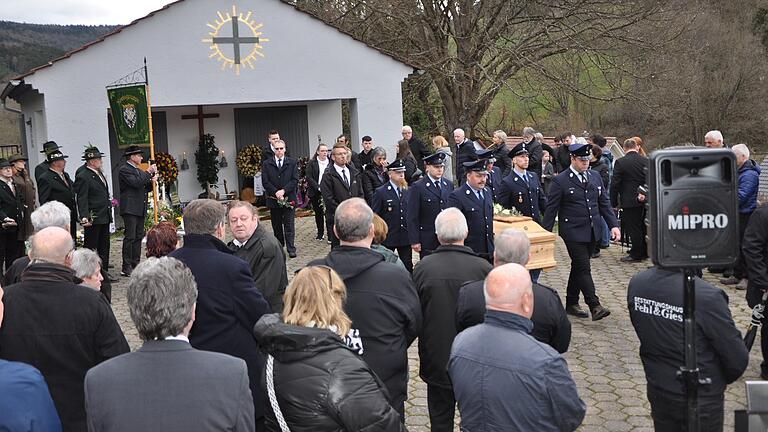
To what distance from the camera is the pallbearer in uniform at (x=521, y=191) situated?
10062mm

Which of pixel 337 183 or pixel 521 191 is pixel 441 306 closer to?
pixel 521 191

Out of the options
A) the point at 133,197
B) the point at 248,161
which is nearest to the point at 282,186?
the point at 133,197

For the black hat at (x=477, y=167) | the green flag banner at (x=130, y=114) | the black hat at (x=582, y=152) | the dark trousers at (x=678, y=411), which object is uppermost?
the green flag banner at (x=130, y=114)

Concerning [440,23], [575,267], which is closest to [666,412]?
[575,267]

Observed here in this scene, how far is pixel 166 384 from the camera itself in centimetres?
295

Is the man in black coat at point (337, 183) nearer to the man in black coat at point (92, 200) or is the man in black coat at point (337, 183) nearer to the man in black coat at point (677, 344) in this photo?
the man in black coat at point (92, 200)

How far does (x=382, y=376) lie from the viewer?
15.6ft

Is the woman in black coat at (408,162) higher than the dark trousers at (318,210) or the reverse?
higher

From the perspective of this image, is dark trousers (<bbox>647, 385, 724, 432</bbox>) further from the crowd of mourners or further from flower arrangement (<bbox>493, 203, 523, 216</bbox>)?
flower arrangement (<bbox>493, 203, 523, 216</bbox>)

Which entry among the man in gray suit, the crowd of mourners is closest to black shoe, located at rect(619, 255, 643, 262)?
the crowd of mourners

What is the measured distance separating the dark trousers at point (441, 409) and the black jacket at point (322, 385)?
194 cm

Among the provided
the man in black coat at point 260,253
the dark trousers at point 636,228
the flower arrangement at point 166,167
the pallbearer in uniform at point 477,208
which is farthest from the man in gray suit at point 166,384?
the flower arrangement at point 166,167

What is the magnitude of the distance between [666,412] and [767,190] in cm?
373

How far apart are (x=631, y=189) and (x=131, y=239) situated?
7.35 m
